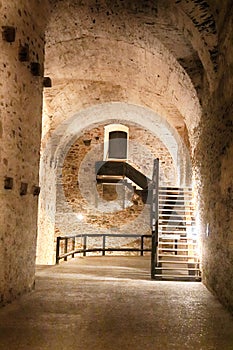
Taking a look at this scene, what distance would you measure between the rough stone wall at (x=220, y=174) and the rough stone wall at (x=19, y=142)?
8.09 feet

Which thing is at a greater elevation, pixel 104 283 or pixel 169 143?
pixel 169 143

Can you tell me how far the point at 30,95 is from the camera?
5328 mm

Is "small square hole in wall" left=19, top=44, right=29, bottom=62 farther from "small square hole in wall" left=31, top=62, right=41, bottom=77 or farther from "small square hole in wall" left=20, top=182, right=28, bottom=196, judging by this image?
"small square hole in wall" left=20, top=182, right=28, bottom=196

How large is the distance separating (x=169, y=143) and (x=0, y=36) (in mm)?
8907

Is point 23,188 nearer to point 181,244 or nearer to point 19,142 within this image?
point 19,142

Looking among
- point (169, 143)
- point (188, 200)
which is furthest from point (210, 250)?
point (169, 143)

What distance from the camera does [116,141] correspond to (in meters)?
16.5

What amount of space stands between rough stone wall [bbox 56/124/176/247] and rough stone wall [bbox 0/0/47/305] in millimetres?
8279

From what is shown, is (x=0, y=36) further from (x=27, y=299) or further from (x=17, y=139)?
(x=27, y=299)

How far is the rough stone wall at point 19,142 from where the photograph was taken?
4488 millimetres

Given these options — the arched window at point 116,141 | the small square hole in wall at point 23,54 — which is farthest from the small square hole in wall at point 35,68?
the arched window at point 116,141

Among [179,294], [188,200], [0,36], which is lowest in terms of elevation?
[179,294]

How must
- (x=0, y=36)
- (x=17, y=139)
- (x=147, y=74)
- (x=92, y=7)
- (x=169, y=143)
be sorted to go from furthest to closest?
1. (x=169, y=143)
2. (x=147, y=74)
3. (x=92, y=7)
4. (x=17, y=139)
5. (x=0, y=36)

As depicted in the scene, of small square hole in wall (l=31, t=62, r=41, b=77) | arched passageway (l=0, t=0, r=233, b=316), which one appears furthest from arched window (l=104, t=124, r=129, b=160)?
small square hole in wall (l=31, t=62, r=41, b=77)
